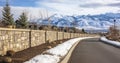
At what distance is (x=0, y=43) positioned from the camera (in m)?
20.5

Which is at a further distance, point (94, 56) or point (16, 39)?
point (94, 56)

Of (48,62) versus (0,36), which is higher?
(0,36)

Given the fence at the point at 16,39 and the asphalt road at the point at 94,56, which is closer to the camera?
the fence at the point at 16,39

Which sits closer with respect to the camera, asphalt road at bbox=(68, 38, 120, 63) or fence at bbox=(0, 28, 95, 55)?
fence at bbox=(0, 28, 95, 55)

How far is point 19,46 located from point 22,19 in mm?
48612

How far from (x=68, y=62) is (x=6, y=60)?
14.7ft

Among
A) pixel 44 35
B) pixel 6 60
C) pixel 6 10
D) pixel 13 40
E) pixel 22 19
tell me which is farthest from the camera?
pixel 22 19

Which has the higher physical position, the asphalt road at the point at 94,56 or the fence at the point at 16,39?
the fence at the point at 16,39

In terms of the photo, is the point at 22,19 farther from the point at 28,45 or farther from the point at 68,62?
the point at 68,62

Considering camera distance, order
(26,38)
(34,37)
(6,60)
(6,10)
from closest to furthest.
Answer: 1. (6,60)
2. (26,38)
3. (34,37)
4. (6,10)

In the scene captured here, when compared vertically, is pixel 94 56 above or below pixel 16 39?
below

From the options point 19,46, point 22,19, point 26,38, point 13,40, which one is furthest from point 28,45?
point 22,19

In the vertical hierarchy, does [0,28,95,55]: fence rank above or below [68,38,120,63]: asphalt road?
above

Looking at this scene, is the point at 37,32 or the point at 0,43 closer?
the point at 0,43
